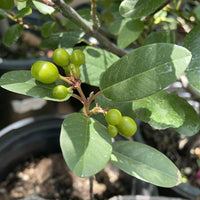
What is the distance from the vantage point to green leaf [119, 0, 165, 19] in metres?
0.58

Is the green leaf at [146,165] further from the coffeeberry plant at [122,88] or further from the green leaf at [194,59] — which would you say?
the green leaf at [194,59]

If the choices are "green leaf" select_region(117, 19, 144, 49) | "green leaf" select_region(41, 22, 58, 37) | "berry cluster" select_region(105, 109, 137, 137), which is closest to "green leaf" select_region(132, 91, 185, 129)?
"berry cluster" select_region(105, 109, 137, 137)

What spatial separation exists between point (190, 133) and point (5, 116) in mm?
1132

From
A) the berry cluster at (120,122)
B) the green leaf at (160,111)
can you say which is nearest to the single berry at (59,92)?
the berry cluster at (120,122)

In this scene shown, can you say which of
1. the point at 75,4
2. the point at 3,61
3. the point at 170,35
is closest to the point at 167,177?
the point at 170,35

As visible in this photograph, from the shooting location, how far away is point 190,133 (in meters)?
0.70

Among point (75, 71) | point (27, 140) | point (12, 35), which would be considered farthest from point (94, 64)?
point (27, 140)

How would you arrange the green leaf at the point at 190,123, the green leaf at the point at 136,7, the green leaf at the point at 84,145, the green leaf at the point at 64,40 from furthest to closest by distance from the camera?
the green leaf at the point at 64,40 < the green leaf at the point at 190,123 < the green leaf at the point at 136,7 < the green leaf at the point at 84,145

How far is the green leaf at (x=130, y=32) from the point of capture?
0.79m

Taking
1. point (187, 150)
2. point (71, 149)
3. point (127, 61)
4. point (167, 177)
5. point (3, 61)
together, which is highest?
point (127, 61)

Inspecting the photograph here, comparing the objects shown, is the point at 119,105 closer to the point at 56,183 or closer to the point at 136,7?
the point at 136,7

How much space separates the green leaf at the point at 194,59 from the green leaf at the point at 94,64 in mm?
216

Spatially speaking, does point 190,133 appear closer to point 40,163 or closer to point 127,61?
point 127,61

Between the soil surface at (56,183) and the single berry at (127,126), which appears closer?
the single berry at (127,126)
